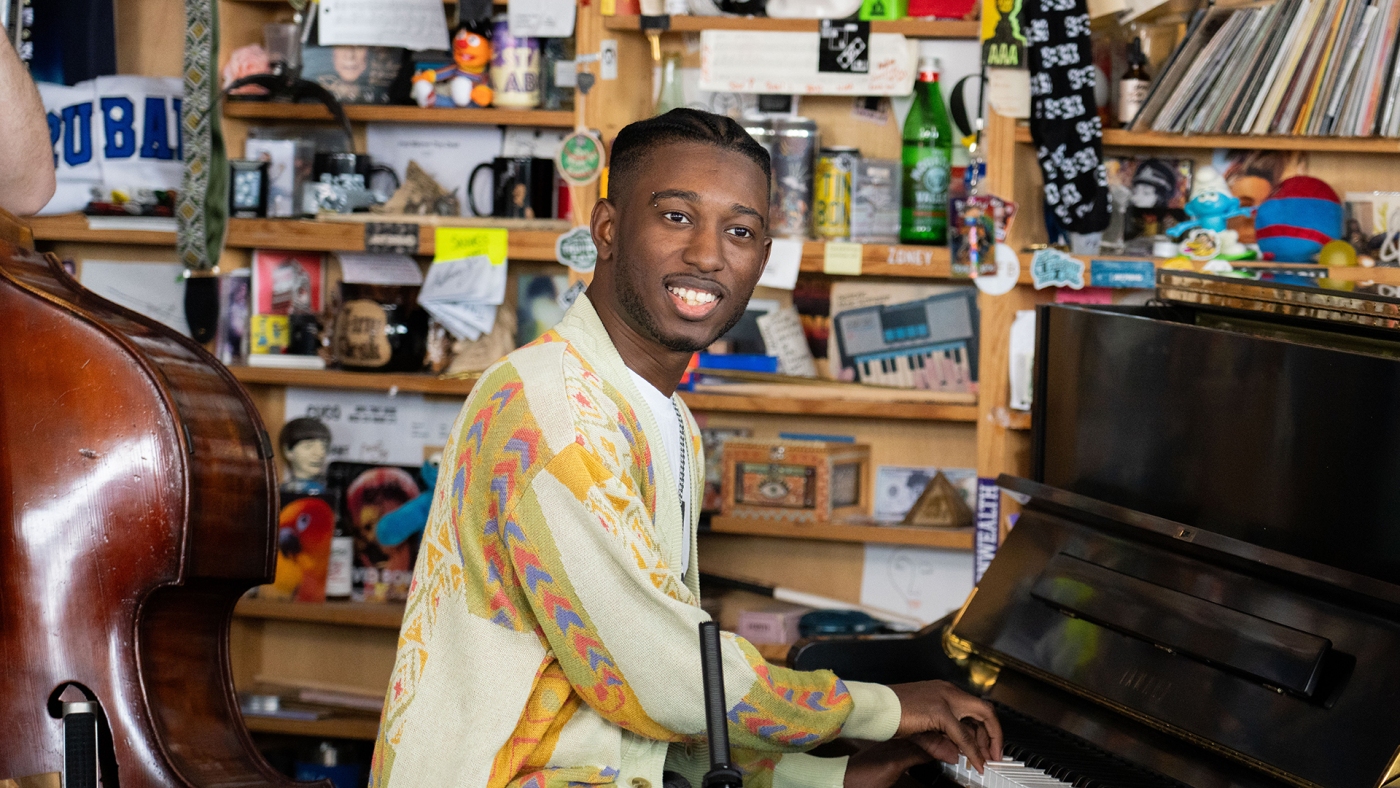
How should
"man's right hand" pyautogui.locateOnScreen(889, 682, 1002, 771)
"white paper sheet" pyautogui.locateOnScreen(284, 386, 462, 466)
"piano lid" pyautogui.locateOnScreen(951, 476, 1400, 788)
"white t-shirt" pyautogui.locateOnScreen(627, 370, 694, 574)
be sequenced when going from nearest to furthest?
"piano lid" pyautogui.locateOnScreen(951, 476, 1400, 788)
"man's right hand" pyautogui.locateOnScreen(889, 682, 1002, 771)
"white t-shirt" pyautogui.locateOnScreen(627, 370, 694, 574)
"white paper sheet" pyautogui.locateOnScreen(284, 386, 462, 466)

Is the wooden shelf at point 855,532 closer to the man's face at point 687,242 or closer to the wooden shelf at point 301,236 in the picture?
the wooden shelf at point 301,236

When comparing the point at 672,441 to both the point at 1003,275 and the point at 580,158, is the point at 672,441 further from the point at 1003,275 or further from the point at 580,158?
the point at 580,158

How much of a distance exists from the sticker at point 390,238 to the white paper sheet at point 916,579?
3.95 feet

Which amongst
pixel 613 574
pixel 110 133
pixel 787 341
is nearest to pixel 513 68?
pixel 787 341

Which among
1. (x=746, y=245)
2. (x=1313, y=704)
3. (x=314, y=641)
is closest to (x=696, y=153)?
(x=746, y=245)

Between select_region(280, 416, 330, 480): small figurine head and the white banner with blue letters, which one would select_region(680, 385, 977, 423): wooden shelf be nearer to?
select_region(280, 416, 330, 480): small figurine head

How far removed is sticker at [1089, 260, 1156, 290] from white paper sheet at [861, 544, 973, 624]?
694mm

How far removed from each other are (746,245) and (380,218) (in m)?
1.65

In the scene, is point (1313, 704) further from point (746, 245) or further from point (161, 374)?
point (161, 374)

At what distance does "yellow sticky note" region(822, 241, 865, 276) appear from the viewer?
108 inches

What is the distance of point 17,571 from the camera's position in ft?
5.27

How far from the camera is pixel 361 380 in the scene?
119 inches

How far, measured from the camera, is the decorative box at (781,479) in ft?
9.35

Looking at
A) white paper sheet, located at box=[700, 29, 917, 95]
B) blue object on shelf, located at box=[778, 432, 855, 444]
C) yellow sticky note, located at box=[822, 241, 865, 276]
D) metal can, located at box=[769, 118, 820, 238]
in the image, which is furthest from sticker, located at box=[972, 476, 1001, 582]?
white paper sheet, located at box=[700, 29, 917, 95]
